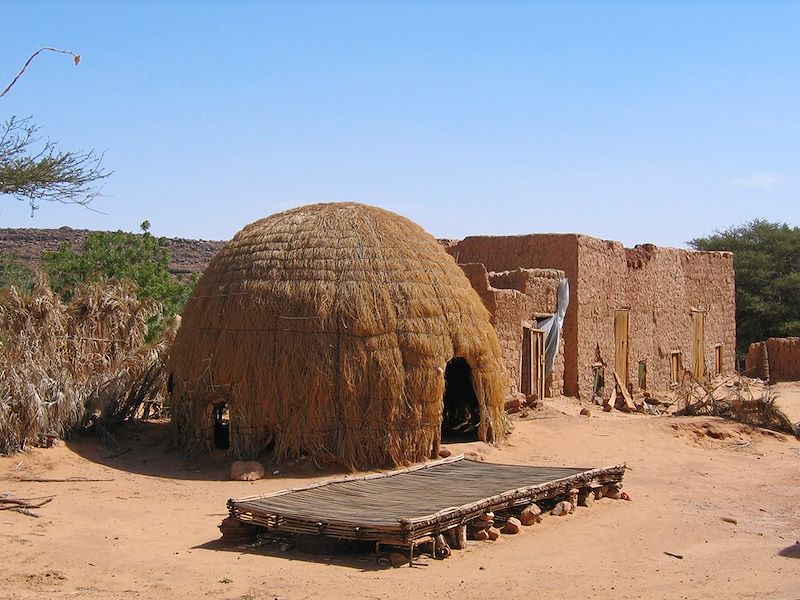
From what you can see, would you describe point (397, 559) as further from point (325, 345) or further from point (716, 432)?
point (716, 432)

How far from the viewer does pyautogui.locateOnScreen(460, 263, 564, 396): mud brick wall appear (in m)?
15.3

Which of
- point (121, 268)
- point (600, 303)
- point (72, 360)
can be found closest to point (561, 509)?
point (72, 360)

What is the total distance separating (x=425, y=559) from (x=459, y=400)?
288 inches

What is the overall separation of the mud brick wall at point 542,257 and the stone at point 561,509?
7271 mm

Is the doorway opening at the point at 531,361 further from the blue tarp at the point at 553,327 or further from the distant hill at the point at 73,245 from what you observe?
the distant hill at the point at 73,245

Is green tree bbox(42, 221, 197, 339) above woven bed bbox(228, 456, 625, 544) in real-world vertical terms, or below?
above

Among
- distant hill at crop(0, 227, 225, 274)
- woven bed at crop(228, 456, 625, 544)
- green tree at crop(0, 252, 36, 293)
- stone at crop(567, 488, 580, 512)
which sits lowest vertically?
→ stone at crop(567, 488, 580, 512)

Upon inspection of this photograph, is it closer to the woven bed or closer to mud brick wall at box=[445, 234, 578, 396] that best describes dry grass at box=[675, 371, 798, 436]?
mud brick wall at box=[445, 234, 578, 396]

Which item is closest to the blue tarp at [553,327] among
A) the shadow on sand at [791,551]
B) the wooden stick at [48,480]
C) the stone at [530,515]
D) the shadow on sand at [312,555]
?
the stone at [530,515]

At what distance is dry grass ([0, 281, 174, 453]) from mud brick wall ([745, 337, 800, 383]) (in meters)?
14.8

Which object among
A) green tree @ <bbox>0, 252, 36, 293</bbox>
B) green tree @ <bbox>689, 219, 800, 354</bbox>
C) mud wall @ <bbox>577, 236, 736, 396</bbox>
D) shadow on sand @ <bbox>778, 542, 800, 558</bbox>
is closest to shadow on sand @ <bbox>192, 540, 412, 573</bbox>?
shadow on sand @ <bbox>778, 542, 800, 558</bbox>

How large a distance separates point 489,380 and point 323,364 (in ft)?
8.46

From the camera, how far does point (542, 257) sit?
57.8 feet

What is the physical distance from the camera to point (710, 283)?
884 inches
